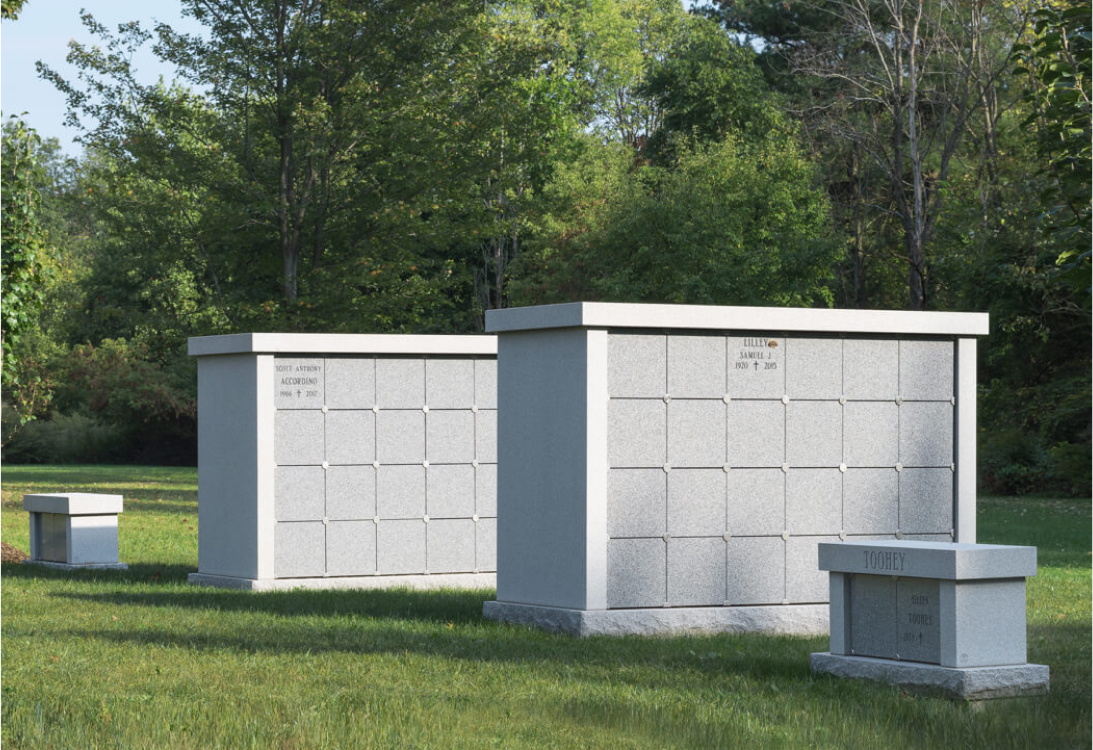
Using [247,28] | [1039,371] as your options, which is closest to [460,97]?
[247,28]

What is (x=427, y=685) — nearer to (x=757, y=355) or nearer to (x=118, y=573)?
(x=757, y=355)

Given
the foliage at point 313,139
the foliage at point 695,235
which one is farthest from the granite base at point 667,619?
the foliage at point 695,235

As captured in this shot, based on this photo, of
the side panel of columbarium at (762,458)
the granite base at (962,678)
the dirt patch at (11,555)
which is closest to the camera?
the granite base at (962,678)

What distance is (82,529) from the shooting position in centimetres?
1725

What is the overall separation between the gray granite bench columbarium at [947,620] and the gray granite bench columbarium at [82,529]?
10600 mm

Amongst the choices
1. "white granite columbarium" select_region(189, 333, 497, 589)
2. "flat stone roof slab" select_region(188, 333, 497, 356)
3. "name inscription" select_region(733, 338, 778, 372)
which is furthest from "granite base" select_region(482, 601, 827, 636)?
"flat stone roof slab" select_region(188, 333, 497, 356)

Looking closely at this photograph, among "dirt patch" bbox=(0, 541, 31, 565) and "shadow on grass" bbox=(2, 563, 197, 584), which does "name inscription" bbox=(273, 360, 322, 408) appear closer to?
"shadow on grass" bbox=(2, 563, 197, 584)

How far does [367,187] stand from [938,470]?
54.9 ft

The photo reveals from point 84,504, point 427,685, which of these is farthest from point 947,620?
point 84,504

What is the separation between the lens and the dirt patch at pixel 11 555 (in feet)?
60.0

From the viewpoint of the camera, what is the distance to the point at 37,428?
56.3 meters

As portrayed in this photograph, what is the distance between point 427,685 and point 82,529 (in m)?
9.90

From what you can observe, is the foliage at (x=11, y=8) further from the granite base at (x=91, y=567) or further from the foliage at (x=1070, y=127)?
the foliage at (x=1070, y=127)

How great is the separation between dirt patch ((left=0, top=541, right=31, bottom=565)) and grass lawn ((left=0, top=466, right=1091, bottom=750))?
5.04 meters
